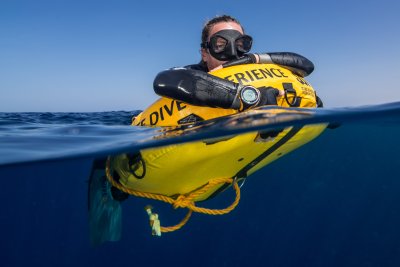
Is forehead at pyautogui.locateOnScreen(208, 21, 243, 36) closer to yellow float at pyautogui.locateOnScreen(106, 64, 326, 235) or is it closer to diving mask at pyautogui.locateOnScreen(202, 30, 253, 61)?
diving mask at pyautogui.locateOnScreen(202, 30, 253, 61)

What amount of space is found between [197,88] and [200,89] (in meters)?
0.03

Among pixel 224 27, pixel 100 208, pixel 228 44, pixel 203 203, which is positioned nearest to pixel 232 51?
pixel 228 44

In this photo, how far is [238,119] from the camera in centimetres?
364

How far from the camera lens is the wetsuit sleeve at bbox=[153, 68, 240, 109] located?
2.97 meters

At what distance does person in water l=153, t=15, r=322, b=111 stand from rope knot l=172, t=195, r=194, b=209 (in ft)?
3.37

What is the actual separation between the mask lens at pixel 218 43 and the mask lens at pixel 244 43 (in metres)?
0.15

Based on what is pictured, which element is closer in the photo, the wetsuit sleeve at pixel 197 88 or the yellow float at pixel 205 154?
the wetsuit sleeve at pixel 197 88

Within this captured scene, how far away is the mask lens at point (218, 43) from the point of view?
3634 millimetres

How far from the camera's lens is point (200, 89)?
9.77 feet

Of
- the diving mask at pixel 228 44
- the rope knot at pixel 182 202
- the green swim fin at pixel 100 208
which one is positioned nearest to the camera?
the rope knot at pixel 182 202

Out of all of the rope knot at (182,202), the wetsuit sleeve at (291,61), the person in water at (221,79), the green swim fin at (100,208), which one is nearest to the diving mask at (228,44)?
the person in water at (221,79)

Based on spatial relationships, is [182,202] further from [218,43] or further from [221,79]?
[218,43]

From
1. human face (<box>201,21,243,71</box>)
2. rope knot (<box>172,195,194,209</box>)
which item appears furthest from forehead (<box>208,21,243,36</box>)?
rope knot (<box>172,195,194,209</box>)

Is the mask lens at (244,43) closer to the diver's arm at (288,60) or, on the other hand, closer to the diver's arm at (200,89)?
the diver's arm at (288,60)
